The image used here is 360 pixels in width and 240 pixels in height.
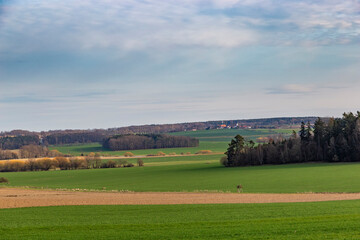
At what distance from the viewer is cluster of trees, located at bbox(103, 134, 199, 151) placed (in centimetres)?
17456

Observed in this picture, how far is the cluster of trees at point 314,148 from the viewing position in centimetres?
8288

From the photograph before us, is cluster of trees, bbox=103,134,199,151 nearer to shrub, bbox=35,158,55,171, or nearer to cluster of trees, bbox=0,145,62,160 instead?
cluster of trees, bbox=0,145,62,160

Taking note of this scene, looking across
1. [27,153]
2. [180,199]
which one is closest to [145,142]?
[27,153]

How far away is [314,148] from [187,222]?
68.1 meters

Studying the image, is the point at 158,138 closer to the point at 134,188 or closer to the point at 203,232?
the point at 134,188

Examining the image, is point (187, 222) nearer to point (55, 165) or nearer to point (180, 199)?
Result: point (180, 199)

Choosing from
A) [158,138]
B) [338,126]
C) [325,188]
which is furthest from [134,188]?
[158,138]

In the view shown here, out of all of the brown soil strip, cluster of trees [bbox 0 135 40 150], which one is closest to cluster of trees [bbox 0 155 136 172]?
the brown soil strip

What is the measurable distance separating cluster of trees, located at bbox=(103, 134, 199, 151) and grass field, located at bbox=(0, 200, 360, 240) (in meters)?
144

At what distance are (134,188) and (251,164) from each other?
1544 inches

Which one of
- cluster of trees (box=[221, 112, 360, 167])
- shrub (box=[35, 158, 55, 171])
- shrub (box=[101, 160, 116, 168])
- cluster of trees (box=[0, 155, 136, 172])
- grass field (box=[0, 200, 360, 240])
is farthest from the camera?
shrub (box=[101, 160, 116, 168])

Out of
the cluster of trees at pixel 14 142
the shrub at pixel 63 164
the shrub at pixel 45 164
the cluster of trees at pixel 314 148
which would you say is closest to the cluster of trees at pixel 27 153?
the cluster of trees at pixel 14 142

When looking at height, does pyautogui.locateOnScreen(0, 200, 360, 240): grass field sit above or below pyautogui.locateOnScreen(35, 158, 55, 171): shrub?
above

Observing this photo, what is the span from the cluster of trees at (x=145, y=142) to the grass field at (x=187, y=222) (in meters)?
144
